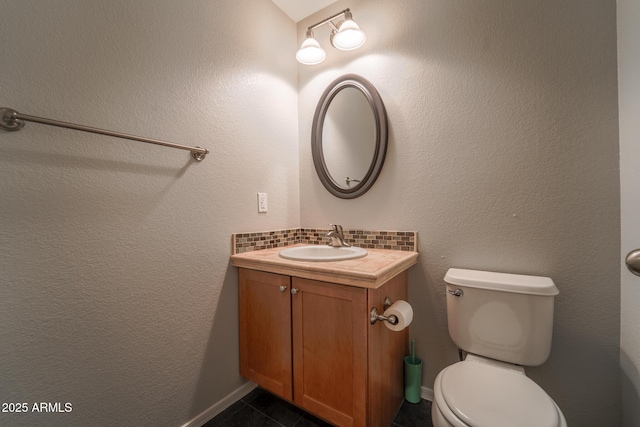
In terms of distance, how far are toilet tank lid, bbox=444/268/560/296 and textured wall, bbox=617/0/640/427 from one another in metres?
0.24

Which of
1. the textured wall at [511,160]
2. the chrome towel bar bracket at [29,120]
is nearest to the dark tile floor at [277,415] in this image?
the textured wall at [511,160]

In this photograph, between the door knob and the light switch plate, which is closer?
the door knob

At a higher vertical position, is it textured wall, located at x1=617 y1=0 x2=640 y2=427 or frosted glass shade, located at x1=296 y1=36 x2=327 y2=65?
frosted glass shade, located at x1=296 y1=36 x2=327 y2=65

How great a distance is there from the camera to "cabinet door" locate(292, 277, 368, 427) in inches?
39.8

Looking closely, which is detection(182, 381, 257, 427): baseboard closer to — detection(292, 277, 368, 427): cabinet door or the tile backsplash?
detection(292, 277, 368, 427): cabinet door

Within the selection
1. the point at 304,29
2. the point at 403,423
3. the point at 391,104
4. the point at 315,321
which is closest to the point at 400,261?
the point at 315,321

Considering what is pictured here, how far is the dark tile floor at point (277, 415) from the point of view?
1247 millimetres

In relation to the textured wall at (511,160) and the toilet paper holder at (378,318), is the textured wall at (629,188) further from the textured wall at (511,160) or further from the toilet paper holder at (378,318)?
the toilet paper holder at (378,318)

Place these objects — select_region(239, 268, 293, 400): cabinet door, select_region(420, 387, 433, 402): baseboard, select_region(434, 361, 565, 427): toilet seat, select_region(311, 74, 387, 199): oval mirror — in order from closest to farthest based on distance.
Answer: select_region(434, 361, 565, 427): toilet seat
select_region(239, 268, 293, 400): cabinet door
select_region(420, 387, 433, 402): baseboard
select_region(311, 74, 387, 199): oval mirror

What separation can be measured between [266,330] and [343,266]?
57 centimetres

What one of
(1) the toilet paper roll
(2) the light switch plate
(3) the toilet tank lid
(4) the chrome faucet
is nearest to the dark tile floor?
(1) the toilet paper roll

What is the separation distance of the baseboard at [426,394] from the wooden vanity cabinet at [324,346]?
0.13 meters

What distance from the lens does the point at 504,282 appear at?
1062 mm

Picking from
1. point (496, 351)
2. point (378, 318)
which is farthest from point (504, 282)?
point (378, 318)
